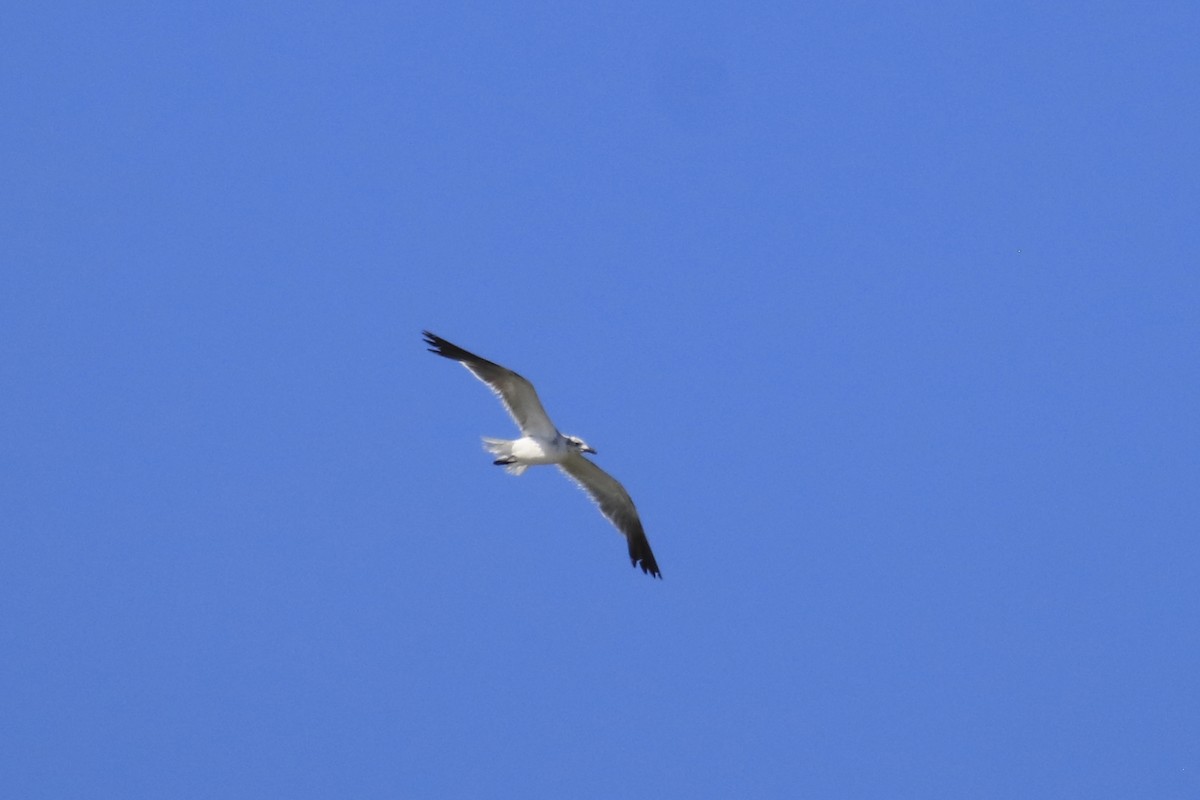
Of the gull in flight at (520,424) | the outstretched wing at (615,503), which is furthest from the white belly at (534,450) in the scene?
the outstretched wing at (615,503)

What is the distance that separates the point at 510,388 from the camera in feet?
55.4

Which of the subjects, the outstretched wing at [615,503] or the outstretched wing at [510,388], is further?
the outstretched wing at [615,503]

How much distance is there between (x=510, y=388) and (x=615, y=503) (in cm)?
239

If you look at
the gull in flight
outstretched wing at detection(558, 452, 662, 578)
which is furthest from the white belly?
outstretched wing at detection(558, 452, 662, 578)

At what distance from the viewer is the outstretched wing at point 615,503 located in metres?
18.2

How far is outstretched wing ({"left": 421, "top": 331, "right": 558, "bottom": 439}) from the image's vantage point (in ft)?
55.2

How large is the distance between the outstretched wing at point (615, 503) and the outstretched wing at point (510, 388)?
955 millimetres

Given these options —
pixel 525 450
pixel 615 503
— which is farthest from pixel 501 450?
pixel 615 503

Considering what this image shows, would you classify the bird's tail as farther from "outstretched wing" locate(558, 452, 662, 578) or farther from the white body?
"outstretched wing" locate(558, 452, 662, 578)

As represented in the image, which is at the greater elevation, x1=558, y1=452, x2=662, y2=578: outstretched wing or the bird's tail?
x1=558, y1=452, x2=662, y2=578: outstretched wing

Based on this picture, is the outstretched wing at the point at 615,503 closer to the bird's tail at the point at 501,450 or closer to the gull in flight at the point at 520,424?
the gull in flight at the point at 520,424

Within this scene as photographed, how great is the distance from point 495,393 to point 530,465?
827 mm

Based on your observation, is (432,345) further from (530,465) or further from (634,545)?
(634,545)

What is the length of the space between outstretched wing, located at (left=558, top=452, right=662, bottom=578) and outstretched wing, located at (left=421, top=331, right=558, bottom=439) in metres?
0.96
